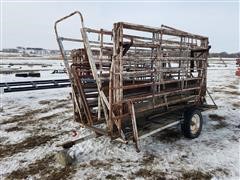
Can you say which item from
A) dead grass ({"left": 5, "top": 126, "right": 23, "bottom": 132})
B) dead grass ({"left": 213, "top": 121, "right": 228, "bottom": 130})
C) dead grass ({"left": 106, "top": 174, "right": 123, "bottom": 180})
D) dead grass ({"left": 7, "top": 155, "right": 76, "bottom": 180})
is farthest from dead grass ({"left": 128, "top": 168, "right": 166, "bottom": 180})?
dead grass ({"left": 5, "top": 126, "right": 23, "bottom": 132})

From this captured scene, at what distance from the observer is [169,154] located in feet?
15.3

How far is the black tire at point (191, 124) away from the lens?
211 inches

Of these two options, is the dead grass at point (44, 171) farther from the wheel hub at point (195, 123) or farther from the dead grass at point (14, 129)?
the wheel hub at point (195, 123)

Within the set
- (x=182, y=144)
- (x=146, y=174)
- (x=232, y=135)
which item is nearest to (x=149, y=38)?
(x=182, y=144)

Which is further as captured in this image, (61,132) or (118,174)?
(61,132)

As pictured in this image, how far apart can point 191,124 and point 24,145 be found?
4004mm

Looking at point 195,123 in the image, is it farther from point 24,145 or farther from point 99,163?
point 24,145

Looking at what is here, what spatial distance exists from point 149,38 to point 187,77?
5.38 ft

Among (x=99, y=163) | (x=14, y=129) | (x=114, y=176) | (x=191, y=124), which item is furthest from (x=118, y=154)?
(x=14, y=129)

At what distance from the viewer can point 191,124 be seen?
18.3ft

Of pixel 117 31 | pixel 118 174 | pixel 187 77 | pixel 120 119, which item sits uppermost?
pixel 117 31

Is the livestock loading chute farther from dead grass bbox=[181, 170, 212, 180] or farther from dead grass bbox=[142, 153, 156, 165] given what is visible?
dead grass bbox=[181, 170, 212, 180]

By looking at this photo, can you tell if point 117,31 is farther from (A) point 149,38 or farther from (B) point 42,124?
(B) point 42,124

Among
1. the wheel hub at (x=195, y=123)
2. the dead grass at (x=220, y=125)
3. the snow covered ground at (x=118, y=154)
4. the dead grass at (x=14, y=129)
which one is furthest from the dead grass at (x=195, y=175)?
the dead grass at (x=14, y=129)
